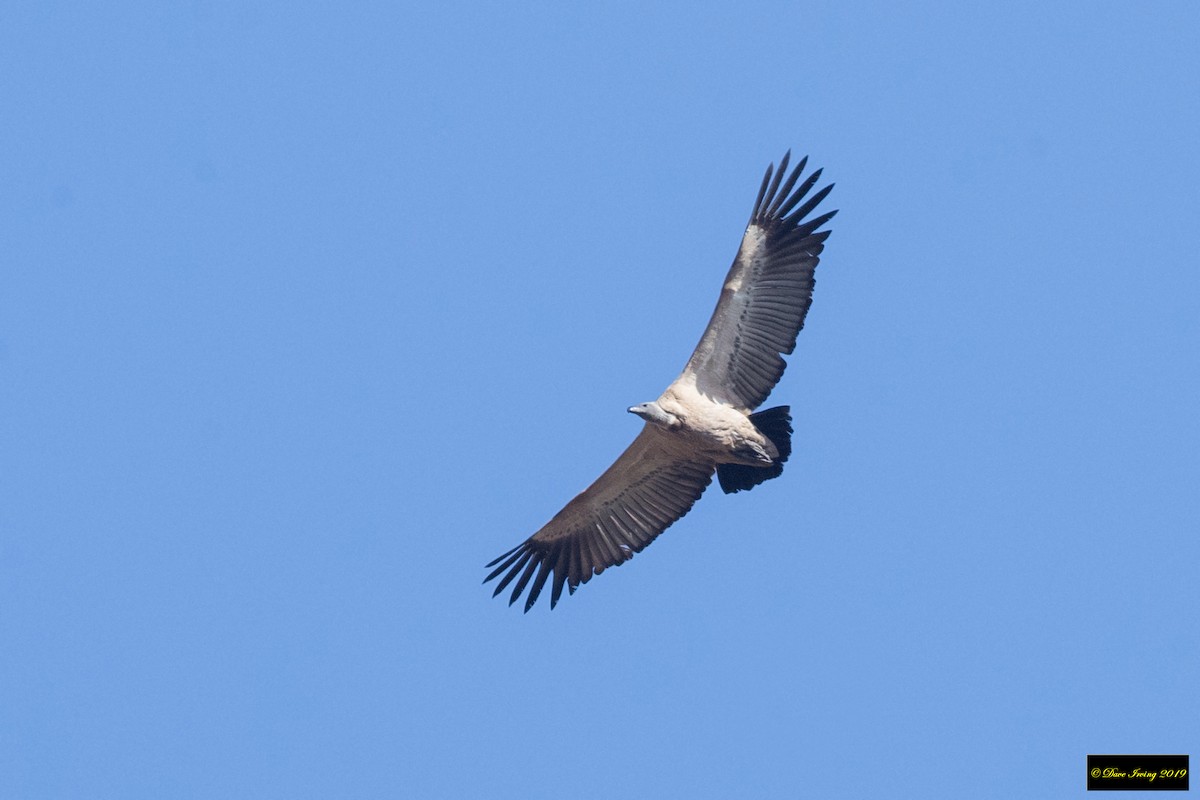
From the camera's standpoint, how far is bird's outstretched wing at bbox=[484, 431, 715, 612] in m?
16.8

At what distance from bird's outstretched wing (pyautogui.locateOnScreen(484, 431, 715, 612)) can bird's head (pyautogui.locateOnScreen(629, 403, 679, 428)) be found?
1.97 feet

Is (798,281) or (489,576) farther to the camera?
(489,576)

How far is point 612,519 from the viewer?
56.7 feet

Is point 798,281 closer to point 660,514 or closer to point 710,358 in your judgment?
point 710,358

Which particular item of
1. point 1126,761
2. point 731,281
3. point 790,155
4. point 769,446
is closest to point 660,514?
point 769,446

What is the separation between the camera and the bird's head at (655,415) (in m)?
15.7

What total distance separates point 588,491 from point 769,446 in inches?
93.9

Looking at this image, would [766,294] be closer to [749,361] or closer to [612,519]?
[749,361]

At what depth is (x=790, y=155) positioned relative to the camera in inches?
635
